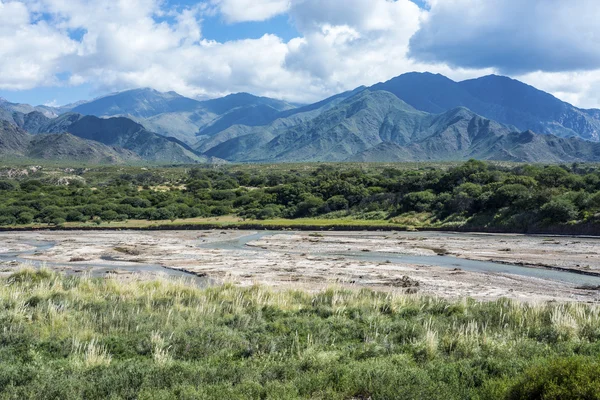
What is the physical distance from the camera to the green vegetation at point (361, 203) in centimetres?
4647

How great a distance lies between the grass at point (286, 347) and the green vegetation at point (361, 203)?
3278 cm

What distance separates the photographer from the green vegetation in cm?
4647

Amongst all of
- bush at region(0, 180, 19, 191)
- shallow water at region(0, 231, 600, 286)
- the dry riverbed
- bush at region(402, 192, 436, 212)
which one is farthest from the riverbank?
bush at region(0, 180, 19, 191)

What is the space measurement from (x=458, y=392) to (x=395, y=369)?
4.65 ft

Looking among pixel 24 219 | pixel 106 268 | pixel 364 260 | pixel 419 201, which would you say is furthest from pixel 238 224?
pixel 106 268

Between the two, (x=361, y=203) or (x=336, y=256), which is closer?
(x=336, y=256)

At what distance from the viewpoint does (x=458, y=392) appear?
899cm

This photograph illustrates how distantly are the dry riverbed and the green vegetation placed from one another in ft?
15.1

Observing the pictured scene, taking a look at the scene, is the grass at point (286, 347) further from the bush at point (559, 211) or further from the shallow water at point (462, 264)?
the bush at point (559, 211)

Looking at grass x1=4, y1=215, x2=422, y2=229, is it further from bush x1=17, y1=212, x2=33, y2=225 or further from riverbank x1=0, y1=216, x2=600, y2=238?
bush x1=17, y1=212, x2=33, y2=225

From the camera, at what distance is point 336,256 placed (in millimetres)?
35312

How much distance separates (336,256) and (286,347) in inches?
913

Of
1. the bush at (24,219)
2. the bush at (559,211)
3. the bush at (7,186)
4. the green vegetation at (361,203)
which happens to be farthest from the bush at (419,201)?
the bush at (7,186)

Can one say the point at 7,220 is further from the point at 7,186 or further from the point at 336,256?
the point at 336,256
